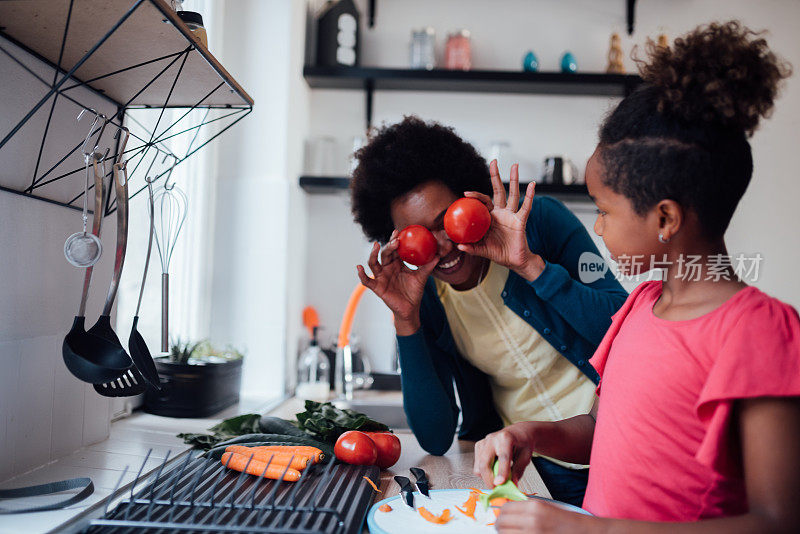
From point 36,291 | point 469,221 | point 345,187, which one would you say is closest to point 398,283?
point 469,221

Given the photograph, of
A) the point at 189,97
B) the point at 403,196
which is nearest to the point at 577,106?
the point at 403,196

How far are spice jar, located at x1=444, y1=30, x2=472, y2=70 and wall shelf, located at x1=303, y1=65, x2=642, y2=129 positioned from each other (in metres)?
0.08

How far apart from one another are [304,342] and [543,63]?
1522mm

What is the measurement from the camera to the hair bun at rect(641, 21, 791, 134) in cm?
76

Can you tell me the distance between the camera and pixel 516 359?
4.58ft

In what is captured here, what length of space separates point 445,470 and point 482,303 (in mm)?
401

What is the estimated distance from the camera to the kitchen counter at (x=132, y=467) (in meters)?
0.84

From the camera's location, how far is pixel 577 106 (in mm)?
2576

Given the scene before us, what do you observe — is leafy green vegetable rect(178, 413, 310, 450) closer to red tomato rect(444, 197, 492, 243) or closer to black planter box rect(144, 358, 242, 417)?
black planter box rect(144, 358, 242, 417)

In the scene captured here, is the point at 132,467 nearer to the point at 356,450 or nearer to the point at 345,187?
the point at 356,450

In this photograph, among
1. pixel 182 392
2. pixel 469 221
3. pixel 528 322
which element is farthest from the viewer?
pixel 182 392

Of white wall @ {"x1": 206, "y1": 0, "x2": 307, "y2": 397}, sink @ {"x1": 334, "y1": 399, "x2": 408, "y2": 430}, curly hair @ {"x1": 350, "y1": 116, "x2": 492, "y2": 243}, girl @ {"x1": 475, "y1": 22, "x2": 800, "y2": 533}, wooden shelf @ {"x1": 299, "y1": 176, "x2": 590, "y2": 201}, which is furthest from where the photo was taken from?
wooden shelf @ {"x1": 299, "y1": 176, "x2": 590, "y2": 201}

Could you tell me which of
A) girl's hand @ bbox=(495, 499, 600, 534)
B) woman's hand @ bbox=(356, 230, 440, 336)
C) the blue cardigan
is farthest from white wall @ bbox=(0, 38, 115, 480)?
girl's hand @ bbox=(495, 499, 600, 534)

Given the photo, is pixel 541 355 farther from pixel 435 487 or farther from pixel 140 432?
pixel 140 432
